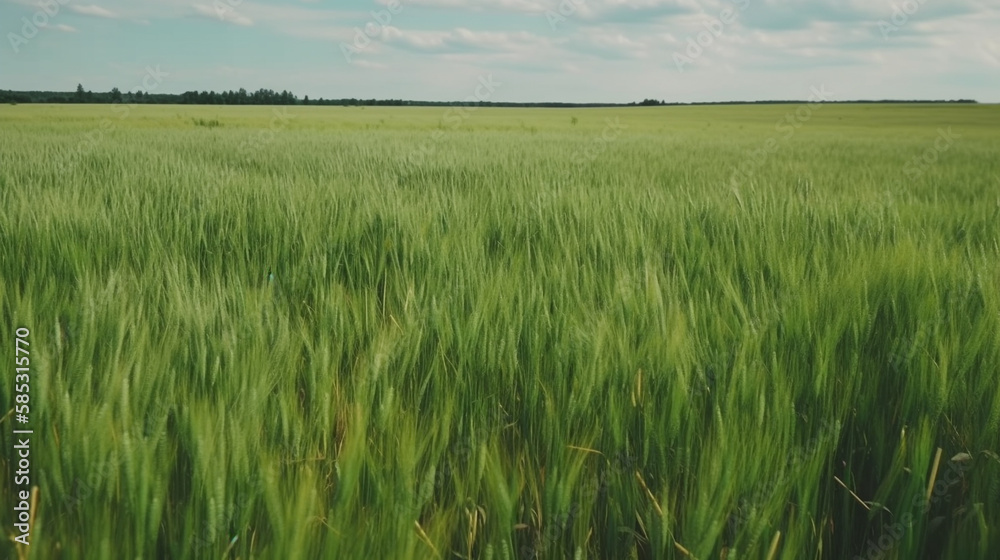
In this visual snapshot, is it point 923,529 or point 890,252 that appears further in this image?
point 890,252

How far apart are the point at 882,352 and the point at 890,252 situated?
0.77 metres

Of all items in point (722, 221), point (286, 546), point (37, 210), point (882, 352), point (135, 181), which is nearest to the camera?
point (286, 546)

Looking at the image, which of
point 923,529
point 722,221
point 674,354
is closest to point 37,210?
point 674,354

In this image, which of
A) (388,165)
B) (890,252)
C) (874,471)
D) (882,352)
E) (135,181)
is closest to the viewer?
(874,471)

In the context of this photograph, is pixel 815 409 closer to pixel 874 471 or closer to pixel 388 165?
Result: pixel 874 471

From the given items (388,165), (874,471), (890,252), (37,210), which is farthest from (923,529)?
(388,165)

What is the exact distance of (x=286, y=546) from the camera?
60cm

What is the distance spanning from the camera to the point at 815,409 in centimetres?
98

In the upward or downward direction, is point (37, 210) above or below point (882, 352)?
above

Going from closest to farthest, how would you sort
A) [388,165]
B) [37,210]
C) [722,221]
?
1. [37,210]
2. [722,221]
3. [388,165]

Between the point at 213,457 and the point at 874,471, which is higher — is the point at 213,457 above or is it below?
above

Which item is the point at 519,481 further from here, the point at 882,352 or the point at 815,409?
the point at 882,352

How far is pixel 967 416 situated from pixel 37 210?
2474 mm

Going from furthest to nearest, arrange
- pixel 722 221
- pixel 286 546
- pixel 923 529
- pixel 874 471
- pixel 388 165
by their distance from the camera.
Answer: pixel 388 165
pixel 722 221
pixel 874 471
pixel 923 529
pixel 286 546
